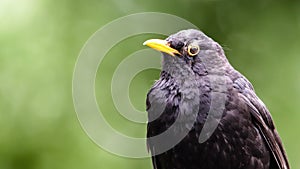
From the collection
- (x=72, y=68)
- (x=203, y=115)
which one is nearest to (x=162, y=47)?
(x=203, y=115)

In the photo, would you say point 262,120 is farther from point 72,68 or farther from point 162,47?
point 72,68

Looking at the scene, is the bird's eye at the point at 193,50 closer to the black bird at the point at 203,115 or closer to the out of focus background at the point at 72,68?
the black bird at the point at 203,115

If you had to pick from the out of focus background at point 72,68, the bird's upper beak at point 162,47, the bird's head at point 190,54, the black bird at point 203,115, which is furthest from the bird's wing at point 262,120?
the out of focus background at point 72,68

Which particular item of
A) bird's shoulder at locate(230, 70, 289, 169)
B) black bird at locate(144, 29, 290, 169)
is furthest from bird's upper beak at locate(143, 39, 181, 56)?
bird's shoulder at locate(230, 70, 289, 169)

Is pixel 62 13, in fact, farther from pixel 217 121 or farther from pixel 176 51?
pixel 217 121

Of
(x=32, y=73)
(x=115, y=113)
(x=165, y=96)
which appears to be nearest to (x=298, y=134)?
(x=115, y=113)

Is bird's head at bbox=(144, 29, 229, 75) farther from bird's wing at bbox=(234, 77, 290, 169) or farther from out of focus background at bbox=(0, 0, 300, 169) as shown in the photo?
out of focus background at bbox=(0, 0, 300, 169)
